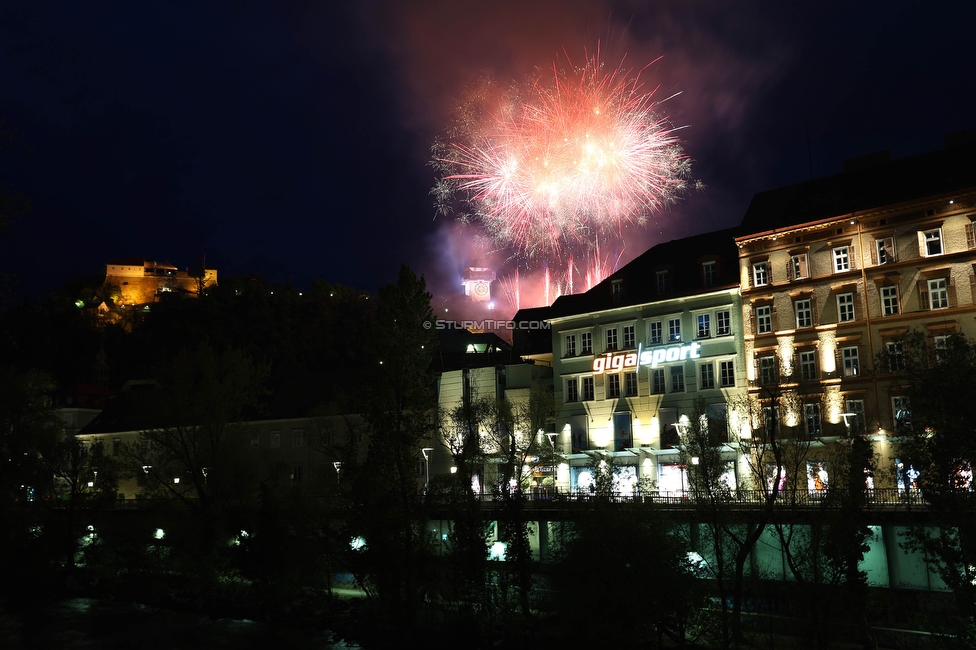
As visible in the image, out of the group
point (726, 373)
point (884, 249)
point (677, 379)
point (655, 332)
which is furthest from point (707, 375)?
point (884, 249)

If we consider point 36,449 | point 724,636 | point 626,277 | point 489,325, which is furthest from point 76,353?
point 724,636

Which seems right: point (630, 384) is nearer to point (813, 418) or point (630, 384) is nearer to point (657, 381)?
point (657, 381)

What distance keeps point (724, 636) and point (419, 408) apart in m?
16.0

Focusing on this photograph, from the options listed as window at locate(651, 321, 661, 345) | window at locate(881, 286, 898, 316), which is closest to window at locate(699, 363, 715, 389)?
window at locate(651, 321, 661, 345)

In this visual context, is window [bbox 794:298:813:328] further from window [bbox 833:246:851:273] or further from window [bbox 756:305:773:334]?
window [bbox 833:246:851:273]

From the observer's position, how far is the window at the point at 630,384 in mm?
54281

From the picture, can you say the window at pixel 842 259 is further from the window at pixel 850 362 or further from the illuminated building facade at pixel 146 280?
the illuminated building facade at pixel 146 280

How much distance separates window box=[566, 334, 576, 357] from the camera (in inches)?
2290

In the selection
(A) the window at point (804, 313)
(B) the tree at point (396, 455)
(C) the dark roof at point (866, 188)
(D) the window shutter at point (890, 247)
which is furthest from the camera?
(A) the window at point (804, 313)

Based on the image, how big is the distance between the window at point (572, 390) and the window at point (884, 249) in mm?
20473

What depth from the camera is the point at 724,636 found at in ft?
102

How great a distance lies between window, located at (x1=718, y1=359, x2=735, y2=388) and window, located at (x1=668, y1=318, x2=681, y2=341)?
140 inches

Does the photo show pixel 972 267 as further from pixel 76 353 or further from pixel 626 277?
pixel 76 353

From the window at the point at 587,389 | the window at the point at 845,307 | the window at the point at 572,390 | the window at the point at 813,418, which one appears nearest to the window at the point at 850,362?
the window at the point at 845,307
